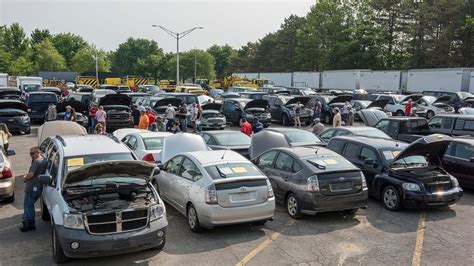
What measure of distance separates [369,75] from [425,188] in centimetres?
4025

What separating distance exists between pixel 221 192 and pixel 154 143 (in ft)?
16.2

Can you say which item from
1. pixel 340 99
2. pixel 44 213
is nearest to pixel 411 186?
pixel 44 213

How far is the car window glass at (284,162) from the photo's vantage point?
9.80 meters

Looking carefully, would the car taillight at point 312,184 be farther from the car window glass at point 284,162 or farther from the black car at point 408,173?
the black car at point 408,173

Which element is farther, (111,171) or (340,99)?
(340,99)

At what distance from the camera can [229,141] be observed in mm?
13867

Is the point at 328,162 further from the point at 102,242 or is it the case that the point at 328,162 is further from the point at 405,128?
the point at 405,128

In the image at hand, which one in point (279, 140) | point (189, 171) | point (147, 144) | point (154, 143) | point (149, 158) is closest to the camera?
point (189, 171)

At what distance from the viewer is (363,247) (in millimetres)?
7914

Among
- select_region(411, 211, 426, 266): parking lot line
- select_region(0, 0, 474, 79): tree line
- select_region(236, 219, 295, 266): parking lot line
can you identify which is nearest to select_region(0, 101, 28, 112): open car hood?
select_region(236, 219, 295, 266): parking lot line

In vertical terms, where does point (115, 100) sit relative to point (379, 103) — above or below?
above

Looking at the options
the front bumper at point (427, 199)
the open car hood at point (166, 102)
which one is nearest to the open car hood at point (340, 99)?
the open car hood at point (166, 102)

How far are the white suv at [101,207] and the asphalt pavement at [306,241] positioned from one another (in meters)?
0.59

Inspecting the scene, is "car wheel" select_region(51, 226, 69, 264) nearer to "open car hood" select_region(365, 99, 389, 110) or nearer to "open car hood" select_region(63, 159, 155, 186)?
"open car hood" select_region(63, 159, 155, 186)
